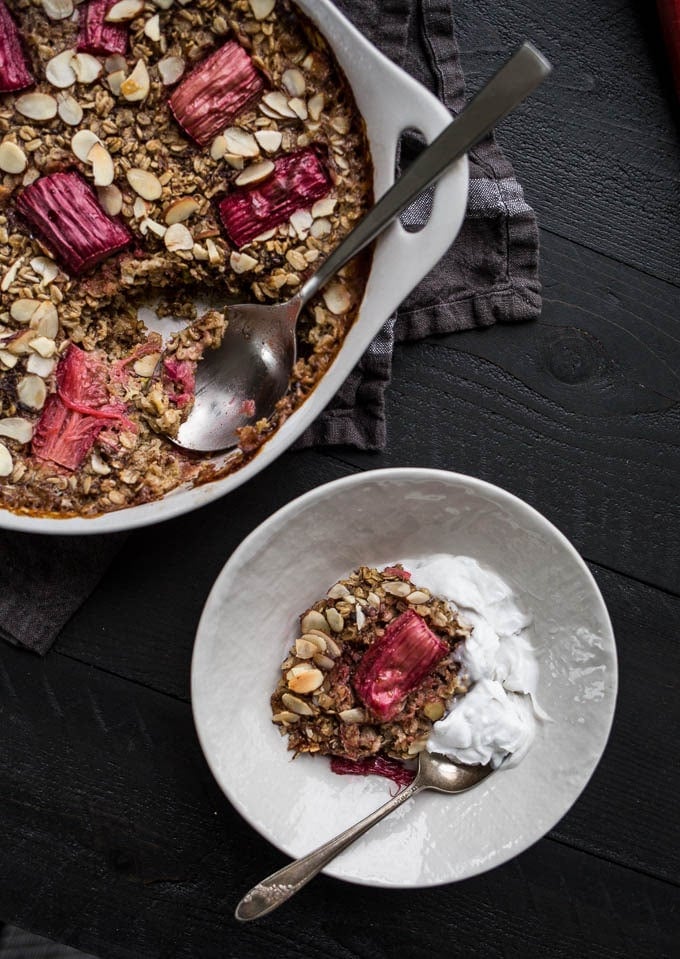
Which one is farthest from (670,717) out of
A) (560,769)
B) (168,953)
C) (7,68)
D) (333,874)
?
(7,68)

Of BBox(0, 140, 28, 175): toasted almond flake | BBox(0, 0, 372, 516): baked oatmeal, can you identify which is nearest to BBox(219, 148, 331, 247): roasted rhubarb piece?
BBox(0, 0, 372, 516): baked oatmeal

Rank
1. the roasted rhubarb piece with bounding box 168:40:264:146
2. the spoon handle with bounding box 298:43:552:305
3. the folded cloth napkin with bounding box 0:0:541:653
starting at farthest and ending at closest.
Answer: the folded cloth napkin with bounding box 0:0:541:653, the roasted rhubarb piece with bounding box 168:40:264:146, the spoon handle with bounding box 298:43:552:305

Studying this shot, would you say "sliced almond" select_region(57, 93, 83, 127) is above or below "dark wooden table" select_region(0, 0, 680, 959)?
above

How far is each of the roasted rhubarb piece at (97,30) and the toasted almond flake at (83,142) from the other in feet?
0.40

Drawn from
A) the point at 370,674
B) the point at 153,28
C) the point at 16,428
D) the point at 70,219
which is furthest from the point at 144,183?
the point at 370,674

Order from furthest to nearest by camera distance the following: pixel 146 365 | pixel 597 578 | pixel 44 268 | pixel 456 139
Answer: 1. pixel 597 578
2. pixel 146 365
3. pixel 44 268
4. pixel 456 139

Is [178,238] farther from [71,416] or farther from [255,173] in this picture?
[71,416]

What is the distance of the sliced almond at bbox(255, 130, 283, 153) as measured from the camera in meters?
1.30

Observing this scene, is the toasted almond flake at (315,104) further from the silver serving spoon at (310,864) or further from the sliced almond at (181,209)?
the silver serving spoon at (310,864)

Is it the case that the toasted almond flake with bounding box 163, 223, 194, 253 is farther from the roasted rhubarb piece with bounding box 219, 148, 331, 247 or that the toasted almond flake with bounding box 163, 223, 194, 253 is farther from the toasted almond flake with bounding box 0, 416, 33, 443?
the toasted almond flake with bounding box 0, 416, 33, 443

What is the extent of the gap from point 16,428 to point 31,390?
65 millimetres

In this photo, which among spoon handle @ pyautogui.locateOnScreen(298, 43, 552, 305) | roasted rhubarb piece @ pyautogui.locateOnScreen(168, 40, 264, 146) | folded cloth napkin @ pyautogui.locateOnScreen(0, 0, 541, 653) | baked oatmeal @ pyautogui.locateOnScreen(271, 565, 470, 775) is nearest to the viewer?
spoon handle @ pyautogui.locateOnScreen(298, 43, 552, 305)

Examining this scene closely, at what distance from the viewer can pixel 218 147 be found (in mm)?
1308

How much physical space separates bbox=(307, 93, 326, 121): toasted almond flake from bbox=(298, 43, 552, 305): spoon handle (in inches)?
7.1
